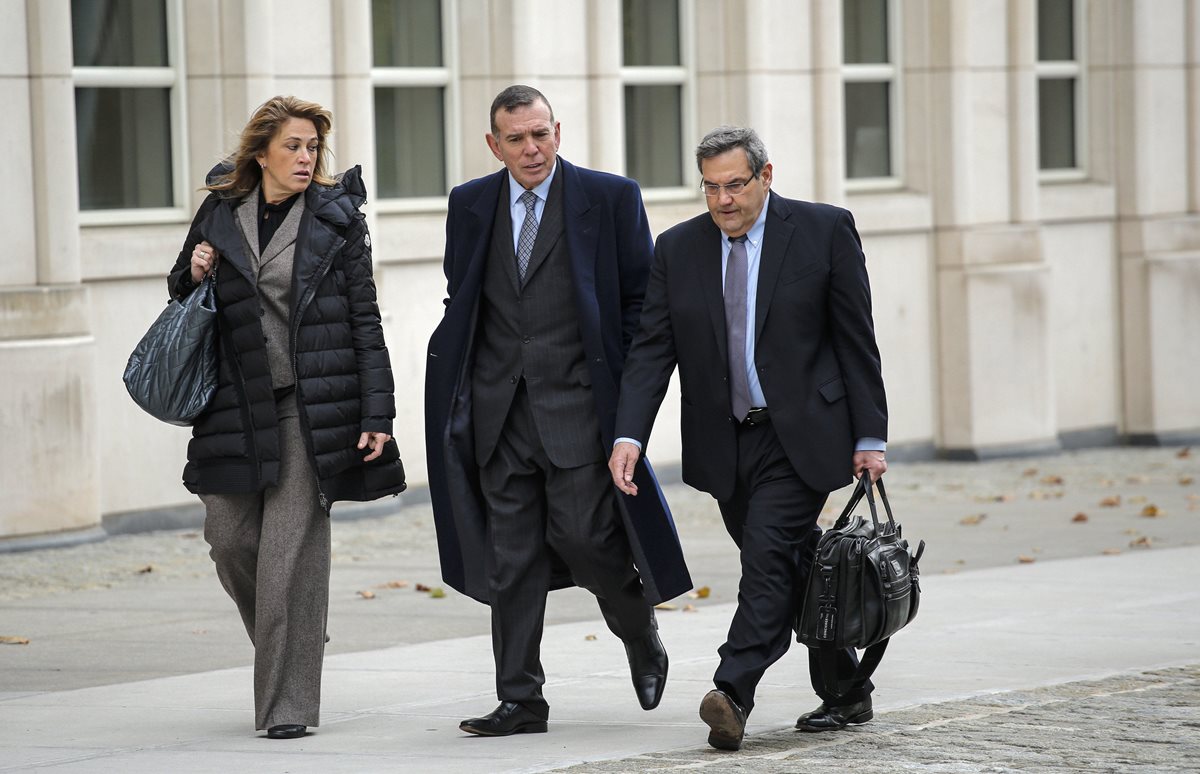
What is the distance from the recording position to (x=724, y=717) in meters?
6.37

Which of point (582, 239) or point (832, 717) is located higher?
point (582, 239)

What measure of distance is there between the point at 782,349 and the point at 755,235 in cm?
40

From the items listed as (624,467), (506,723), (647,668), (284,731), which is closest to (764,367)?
(624,467)

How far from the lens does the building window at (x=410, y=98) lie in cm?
1446

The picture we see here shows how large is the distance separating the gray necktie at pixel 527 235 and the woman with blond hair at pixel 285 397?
0.50 metres

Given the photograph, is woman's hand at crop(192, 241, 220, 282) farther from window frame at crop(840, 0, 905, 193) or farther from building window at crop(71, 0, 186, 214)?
window frame at crop(840, 0, 905, 193)

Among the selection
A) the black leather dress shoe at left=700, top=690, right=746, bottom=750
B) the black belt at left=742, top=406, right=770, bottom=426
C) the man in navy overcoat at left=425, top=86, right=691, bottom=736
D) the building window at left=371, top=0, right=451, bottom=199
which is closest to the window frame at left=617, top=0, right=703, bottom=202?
the building window at left=371, top=0, right=451, bottom=199

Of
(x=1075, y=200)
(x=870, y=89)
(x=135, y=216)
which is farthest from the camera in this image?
(x=1075, y=200)

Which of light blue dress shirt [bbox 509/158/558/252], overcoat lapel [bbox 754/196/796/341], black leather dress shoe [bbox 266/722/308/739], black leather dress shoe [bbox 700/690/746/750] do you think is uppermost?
light blue dress shirt [bbox 509/158/558/252]

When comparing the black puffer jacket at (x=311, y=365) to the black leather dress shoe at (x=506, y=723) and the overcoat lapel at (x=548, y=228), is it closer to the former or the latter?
the overcoat lapel at (x=548, y=228)

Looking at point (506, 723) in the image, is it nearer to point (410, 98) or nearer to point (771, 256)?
point (771, 256)

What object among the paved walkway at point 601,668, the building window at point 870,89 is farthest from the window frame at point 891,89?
the paved walkway at point 601,668

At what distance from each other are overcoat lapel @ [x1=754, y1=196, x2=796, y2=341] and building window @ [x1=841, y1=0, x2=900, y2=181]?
10099mm

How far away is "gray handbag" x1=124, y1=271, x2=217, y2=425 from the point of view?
22.6ft
